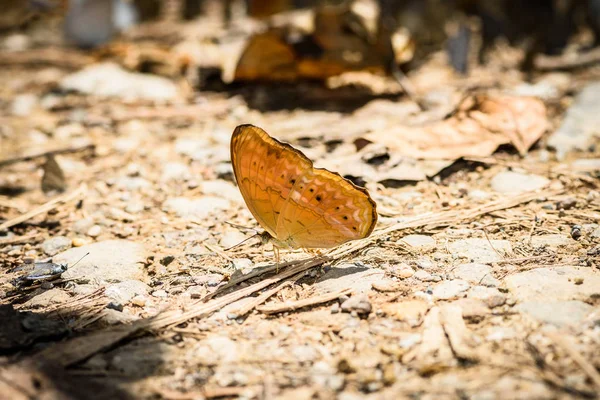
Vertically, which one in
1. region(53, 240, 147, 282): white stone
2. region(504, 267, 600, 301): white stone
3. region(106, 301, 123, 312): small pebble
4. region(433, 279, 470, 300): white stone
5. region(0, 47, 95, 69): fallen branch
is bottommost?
region(53, 240, 147, 282): white stone

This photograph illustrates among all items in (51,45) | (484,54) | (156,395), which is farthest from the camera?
(51,45)

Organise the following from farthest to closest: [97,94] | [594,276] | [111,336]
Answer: [97,94]
[594,276]
[111,336]

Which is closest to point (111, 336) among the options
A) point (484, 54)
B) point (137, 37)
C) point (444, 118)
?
point (444, 118)

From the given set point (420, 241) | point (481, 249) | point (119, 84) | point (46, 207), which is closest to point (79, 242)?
point (46, 207)

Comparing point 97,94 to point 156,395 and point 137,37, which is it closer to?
point 137,37

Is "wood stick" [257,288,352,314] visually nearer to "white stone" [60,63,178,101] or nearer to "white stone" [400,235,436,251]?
"white stone" [400,235,436,251]

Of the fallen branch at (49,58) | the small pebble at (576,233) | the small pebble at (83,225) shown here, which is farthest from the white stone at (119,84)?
the small pebble at (576,233)

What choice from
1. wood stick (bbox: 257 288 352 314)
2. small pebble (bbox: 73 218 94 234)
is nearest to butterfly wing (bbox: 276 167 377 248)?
wood stick (bbox: 257 288 352 314)
